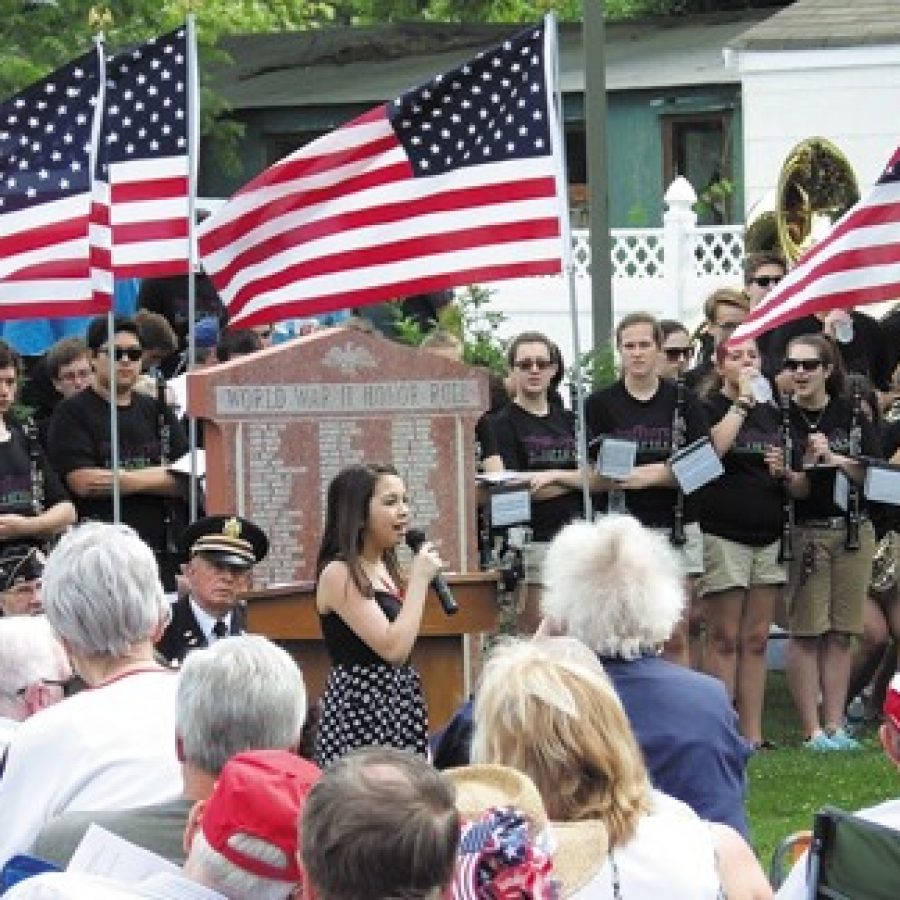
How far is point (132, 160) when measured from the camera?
47.3 feet

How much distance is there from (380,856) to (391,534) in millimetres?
6425

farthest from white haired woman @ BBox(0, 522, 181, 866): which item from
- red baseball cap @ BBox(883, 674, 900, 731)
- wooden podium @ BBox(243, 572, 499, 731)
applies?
wooden podium @ BBox(243, 572, 499, 731)

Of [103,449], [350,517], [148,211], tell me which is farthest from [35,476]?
[350,517]

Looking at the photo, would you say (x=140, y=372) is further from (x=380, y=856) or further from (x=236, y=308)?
(x=380, y=856)

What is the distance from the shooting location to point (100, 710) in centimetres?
757

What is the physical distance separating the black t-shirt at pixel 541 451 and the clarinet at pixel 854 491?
135 cm

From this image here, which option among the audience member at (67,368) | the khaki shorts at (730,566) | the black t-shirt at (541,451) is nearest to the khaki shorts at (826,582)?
the khaki shorts at (730,566)

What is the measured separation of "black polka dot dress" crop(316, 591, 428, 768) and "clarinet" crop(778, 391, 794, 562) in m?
4.06

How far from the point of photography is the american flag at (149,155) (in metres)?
14.3

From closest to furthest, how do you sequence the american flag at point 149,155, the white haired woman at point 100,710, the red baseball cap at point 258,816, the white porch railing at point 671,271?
the red baseball cap at point 258,816 < the white haired woman at point 100,710 < the american flag at point 149,155 < the white porch railing at point 671,271

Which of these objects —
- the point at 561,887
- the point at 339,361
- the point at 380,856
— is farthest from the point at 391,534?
the point at 380,856


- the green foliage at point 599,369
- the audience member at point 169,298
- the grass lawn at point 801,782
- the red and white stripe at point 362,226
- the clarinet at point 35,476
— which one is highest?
the red and white stripe at point 362,226

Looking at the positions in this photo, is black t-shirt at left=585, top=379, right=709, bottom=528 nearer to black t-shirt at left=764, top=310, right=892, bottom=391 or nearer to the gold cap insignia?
black t-shirt at left=764, top=310, right=892, bottom=391

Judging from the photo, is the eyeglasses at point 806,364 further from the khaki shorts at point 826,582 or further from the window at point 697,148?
the window at point 697,148
